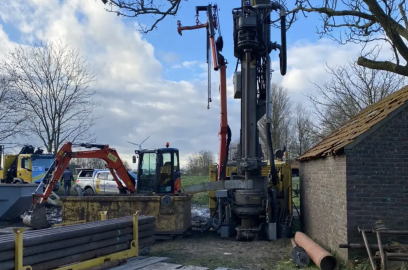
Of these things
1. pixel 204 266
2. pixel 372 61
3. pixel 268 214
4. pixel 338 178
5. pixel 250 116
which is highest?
pixel 372 61

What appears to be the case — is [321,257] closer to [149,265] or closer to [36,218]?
[149,265]

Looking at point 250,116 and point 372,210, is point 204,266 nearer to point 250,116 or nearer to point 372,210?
point 372,210

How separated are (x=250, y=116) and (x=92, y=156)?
594 centimetres

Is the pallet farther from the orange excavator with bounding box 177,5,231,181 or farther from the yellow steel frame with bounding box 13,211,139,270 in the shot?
the orange excavator with bounding box 177,5,231,181

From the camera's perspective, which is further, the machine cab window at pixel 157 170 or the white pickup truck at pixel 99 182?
the white pickup truck at pixel 99 182

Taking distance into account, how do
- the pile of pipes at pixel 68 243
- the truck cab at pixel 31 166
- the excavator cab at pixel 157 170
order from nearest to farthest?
the pile of pipes at pixel 68 243 < the excavator cab at pixel 157 170 < the truck cab at pixel 31 166

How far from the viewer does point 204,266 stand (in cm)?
902

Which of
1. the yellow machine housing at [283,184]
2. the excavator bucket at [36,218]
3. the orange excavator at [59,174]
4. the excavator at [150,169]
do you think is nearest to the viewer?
the excavator bucket at [36,218]

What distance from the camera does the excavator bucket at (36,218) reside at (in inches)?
536

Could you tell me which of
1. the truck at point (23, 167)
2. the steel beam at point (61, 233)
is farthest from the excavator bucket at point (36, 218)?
the truck at point (23, 167)

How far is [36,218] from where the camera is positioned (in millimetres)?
13703

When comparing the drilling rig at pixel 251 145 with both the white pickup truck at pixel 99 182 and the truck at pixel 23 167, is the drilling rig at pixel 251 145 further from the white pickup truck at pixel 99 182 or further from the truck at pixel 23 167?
the truck at pixel 23 167

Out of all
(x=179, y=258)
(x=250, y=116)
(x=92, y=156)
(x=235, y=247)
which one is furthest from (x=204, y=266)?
(x=92, y=156)

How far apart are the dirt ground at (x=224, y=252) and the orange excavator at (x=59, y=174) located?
426cm
